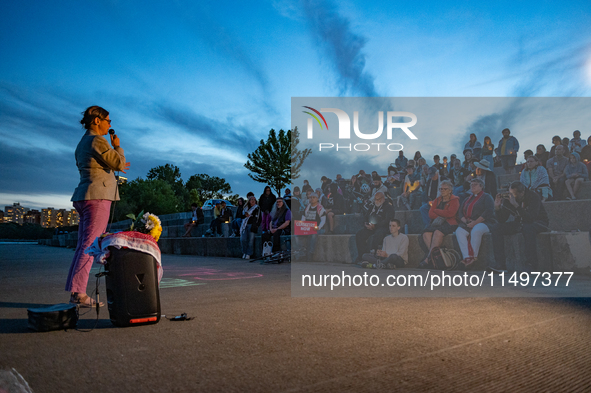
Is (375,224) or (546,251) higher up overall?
(375,224)

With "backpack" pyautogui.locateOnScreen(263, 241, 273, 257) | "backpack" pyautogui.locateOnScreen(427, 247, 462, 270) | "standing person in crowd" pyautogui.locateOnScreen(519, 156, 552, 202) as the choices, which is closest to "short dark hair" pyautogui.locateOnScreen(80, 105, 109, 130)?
"backpack" pyautogui.locateOnScreen(427, 247, 462, 270)

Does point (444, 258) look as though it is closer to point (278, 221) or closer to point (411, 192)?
point (411, 192)

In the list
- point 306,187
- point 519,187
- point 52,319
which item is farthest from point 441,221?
point 52,319

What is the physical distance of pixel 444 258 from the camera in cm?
844

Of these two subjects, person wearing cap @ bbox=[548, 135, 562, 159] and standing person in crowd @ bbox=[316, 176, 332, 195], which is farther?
standing person in crowd @ bbox=[316, 176, 332, 195]

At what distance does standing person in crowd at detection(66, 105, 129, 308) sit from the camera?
420cm

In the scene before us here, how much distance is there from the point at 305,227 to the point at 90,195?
25.4 feet

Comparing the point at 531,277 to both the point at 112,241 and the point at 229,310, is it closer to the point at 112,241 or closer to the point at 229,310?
the point at 229,310

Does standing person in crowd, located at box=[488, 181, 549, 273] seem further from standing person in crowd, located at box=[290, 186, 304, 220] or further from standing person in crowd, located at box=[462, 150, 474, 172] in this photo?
standing person in crowd, located at box=[290, 186, 304, 220]

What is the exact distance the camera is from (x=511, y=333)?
3.27m

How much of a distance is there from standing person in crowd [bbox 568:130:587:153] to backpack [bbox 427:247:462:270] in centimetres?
541

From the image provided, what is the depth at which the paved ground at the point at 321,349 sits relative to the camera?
220 cm

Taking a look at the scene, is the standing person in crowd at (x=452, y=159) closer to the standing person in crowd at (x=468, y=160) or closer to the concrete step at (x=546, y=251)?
the standing person in crowd at (x=468, y=160)

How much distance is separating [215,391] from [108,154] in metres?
3.03
